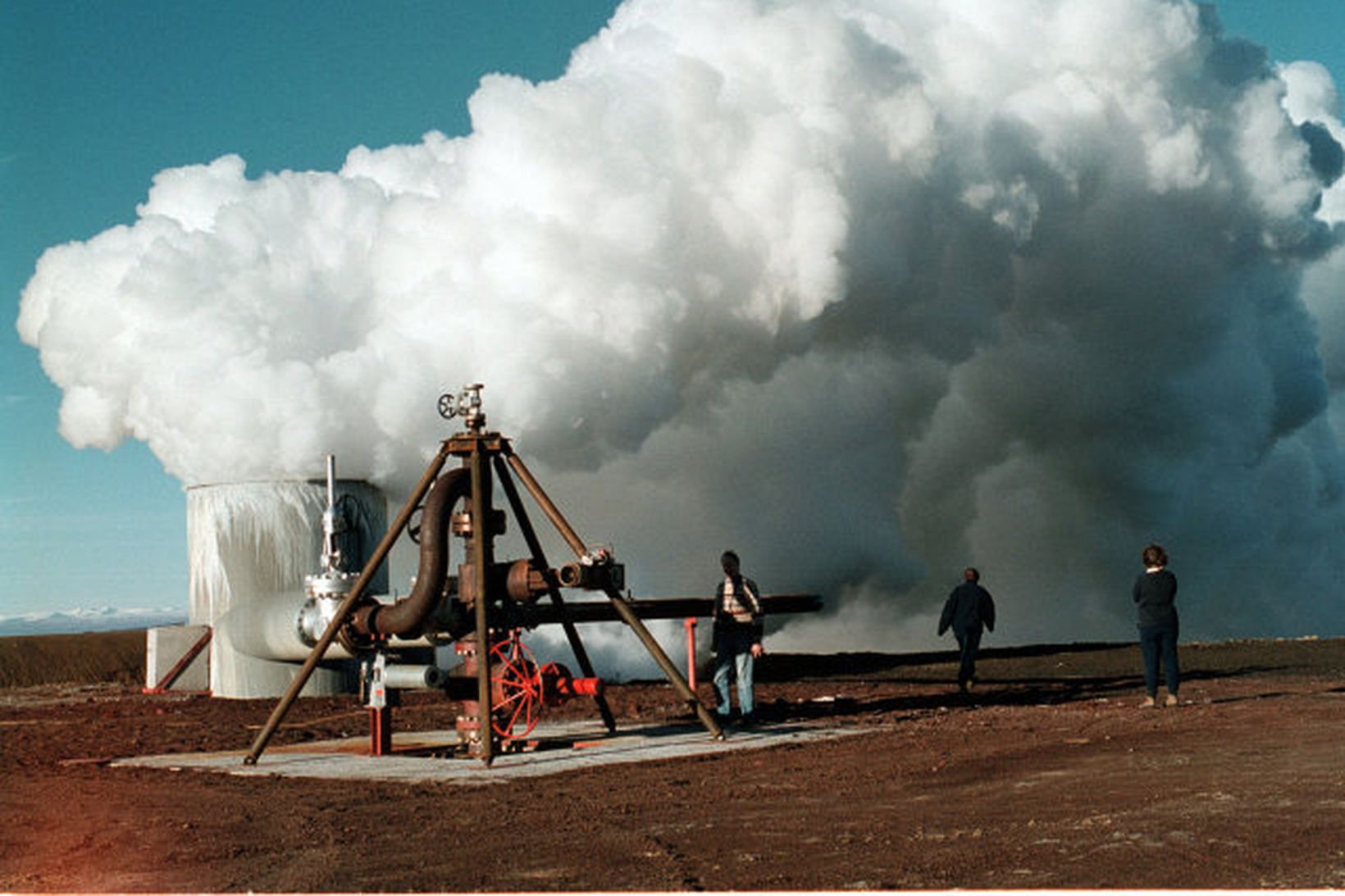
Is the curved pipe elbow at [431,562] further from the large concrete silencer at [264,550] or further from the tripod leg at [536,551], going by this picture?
the large concrete silencer at [264,550]

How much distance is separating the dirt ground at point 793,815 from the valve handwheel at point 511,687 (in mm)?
2095

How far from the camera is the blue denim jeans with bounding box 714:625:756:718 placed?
55.7 ft

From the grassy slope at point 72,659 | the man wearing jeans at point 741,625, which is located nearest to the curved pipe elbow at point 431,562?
the man wearing jeans at point 741,625

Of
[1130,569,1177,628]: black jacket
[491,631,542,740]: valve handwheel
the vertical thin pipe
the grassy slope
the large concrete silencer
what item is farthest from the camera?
the grassy slope

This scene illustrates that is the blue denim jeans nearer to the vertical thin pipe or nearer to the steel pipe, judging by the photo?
the vertical thin pipe

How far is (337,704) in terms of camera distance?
2275 centimetres

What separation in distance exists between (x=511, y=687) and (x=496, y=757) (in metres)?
0.84

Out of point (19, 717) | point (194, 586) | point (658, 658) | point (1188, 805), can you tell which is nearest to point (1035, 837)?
point (1188, 805)

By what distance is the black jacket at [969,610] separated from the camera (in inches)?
832

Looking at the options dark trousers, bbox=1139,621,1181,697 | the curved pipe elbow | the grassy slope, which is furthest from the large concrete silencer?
dark trousers, bbox=1139,621,1181,697

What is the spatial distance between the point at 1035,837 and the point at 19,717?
17.4 m

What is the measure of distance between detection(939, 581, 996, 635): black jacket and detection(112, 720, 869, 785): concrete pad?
5.03 metres

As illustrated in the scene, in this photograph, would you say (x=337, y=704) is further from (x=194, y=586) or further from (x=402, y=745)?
(x=402, y=745)

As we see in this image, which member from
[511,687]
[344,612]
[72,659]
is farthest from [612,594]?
[72,659]
